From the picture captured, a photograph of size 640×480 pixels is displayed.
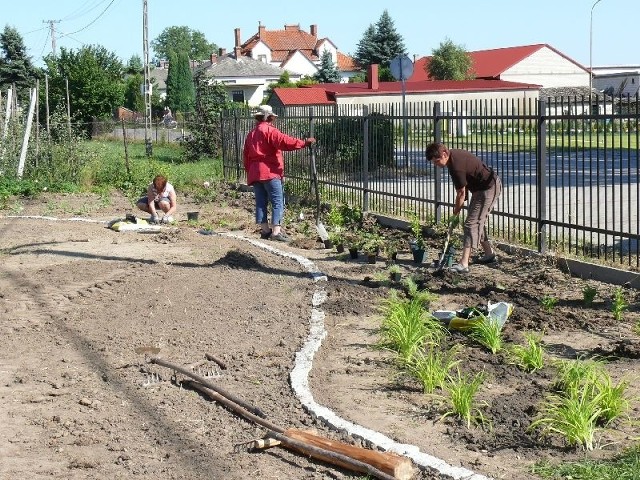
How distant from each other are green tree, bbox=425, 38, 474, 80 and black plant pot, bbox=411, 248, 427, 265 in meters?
63.2

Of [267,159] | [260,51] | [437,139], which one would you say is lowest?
[267,159]

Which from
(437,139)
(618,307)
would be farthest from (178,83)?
(618,307)

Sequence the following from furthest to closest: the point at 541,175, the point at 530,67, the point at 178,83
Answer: the point at 178,83, the point at 530,67, the point at 541,175

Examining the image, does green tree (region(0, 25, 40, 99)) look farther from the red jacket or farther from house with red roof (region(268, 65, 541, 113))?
the red jacket

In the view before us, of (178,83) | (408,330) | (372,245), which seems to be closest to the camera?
(408,330)

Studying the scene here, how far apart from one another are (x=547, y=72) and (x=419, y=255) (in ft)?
242

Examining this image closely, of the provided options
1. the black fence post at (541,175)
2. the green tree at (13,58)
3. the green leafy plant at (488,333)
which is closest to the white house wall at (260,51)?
the green tree at (13,58)

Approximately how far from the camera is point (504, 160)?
48.7 ft

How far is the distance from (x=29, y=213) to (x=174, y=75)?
262ft

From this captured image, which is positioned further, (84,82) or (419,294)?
(84,82)

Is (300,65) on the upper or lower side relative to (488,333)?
upper

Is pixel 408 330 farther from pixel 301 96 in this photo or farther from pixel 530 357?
pixel 301 96

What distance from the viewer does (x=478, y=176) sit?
1130cm

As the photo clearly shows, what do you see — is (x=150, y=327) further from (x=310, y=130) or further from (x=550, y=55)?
(x=550, y=55)
